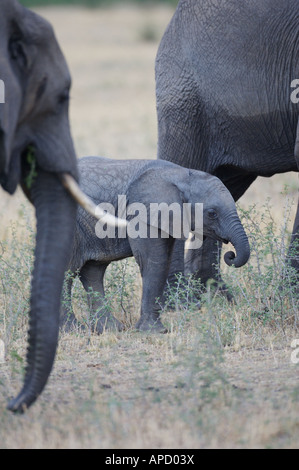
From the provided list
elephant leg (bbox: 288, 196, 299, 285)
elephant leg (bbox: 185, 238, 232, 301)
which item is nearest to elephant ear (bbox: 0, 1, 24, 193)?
elephant leg (bbox: 288, 196, 299, 285)

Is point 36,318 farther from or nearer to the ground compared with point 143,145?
nearer to the ground

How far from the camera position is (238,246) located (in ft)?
18.8

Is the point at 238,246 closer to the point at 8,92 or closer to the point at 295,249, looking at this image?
A: the point at 295,249

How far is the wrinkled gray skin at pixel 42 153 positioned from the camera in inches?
153

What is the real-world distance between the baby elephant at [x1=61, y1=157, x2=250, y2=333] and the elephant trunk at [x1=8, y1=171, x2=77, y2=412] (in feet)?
6.36

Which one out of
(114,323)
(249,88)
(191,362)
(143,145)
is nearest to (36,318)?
(191,362)

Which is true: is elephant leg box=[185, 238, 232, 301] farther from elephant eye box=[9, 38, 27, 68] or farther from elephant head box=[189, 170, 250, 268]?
elephant eye box=[9, 38, 27, 68]

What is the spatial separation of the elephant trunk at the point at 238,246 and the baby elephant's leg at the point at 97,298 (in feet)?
2.66

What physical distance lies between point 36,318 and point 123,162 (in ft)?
8.09

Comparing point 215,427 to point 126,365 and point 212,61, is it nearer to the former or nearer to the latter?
point 126,365

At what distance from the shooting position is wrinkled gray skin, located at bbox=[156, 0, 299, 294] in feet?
20.4

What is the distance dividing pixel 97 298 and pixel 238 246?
3.36 ft

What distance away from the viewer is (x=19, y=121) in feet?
12.8
